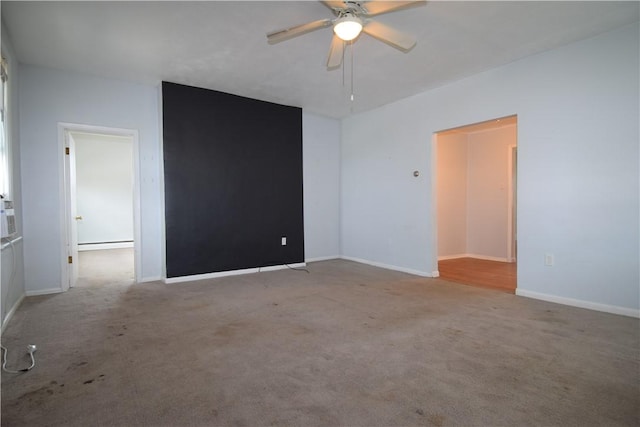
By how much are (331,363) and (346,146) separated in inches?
181

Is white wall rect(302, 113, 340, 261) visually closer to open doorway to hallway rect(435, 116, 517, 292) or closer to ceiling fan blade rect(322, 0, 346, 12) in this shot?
open doorway to hallway rect(435, 116, 517, 292)

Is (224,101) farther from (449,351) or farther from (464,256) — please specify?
(464,256)

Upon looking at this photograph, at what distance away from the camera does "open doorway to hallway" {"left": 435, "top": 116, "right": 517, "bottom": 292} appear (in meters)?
6.00

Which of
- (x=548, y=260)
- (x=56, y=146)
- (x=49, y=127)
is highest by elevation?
(x=49, y=127)

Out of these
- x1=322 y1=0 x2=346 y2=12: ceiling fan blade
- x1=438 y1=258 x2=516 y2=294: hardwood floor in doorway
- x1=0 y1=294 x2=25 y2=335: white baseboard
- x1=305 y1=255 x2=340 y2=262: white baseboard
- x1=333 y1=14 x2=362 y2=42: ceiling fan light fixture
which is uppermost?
x1=322 y1=0 x2=346 y2=12: ceiling fan blade

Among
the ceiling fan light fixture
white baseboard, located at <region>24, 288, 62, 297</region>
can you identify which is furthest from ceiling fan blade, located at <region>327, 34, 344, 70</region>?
white baseboard, located at <region>24, 288, 62, 297</region>

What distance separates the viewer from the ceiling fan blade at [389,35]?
2504 millimetres

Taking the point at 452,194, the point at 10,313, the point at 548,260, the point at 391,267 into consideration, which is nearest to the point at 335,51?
the point at 548,260

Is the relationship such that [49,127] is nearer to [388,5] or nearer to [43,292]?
[43,292]

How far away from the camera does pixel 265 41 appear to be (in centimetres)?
323

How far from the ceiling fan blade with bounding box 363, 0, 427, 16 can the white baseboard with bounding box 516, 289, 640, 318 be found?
3.09m

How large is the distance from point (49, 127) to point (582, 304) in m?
6.06

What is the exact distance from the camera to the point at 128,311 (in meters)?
3.24

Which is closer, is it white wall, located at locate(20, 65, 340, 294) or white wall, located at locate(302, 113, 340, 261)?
white wall, located at locate(20, 65, 340, 294)
